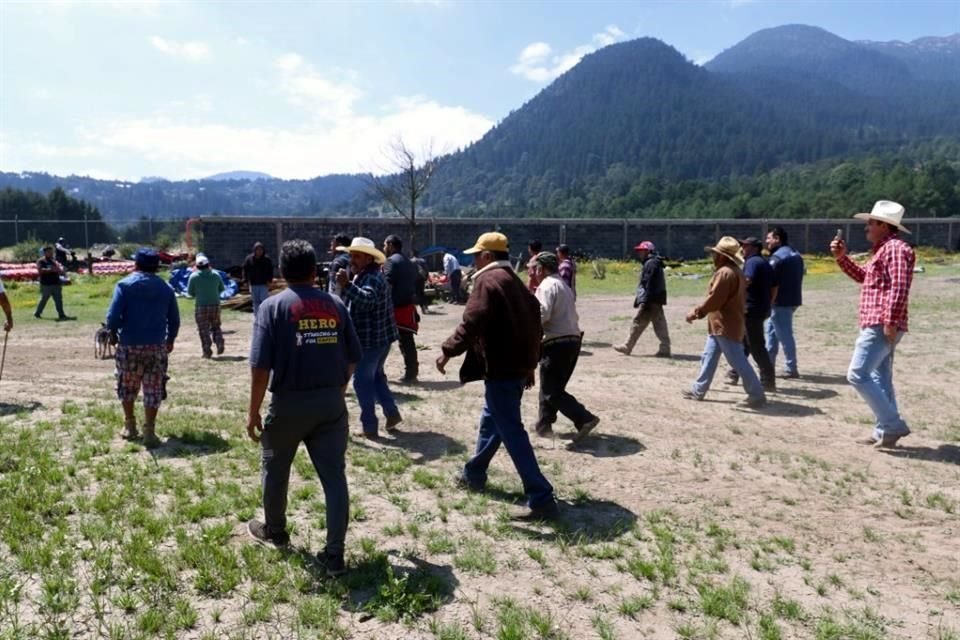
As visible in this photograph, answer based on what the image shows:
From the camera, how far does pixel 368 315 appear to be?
667cm

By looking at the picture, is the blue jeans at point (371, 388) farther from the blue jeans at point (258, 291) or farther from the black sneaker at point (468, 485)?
the blue jeans at point (258, 291)

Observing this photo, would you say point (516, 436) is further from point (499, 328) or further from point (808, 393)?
point (808, 393)

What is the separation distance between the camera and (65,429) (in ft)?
22.6

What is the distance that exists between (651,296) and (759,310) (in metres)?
2.55

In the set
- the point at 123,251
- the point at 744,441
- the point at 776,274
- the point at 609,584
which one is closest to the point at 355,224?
the point at 123,251

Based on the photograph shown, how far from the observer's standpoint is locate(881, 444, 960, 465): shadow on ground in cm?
607

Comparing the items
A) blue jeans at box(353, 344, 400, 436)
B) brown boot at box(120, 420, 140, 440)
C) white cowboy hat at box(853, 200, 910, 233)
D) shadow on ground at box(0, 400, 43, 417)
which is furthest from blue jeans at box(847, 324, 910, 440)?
shadow on ground at box(0, 400, 43, 417)

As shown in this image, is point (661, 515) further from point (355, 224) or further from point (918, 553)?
point (355, 224)

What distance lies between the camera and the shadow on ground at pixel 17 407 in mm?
7664

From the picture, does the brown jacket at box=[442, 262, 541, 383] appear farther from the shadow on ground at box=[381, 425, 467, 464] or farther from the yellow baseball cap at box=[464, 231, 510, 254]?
the shadow on ground at box=[381, 425, 467, 464]

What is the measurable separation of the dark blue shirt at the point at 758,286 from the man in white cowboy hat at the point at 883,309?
209 cm

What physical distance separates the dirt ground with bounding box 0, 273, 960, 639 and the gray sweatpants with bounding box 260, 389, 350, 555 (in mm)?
515

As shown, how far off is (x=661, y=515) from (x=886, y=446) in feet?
8.68

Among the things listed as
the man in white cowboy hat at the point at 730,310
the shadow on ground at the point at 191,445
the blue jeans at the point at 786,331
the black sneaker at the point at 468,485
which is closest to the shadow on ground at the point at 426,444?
the black sneaker at the point at 468,485
